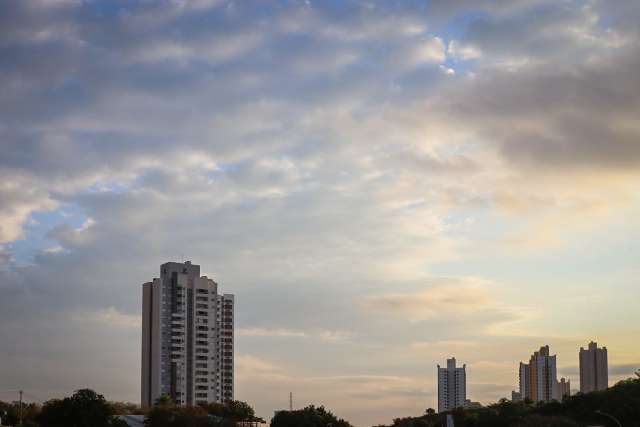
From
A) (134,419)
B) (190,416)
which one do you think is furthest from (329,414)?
(134,419)

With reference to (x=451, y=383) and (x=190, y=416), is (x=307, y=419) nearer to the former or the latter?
(x=190, y=416)

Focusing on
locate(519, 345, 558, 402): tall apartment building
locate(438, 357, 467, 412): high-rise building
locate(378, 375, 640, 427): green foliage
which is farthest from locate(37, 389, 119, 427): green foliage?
locate(438, 357, 467, 412): high-rise building

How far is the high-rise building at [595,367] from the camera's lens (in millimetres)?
164500

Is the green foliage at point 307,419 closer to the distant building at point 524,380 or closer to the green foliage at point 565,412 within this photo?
the green foliage at point 565,412

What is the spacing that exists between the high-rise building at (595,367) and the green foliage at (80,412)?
10272cm

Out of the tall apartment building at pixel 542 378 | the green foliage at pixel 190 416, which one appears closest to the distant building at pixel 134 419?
the green foliage at pixel 190 416

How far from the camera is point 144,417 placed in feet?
347

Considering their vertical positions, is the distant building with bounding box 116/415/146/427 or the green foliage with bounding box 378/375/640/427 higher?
the green foliage with bounding box 378/375/640/427

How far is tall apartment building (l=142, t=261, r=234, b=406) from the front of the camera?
131250 millimetres

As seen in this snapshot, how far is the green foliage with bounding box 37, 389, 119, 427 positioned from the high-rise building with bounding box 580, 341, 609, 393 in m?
103

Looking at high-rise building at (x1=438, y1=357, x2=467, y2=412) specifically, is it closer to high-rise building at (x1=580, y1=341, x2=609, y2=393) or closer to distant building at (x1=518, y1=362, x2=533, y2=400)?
distant building at (x1=518, y1=362, x2=533, y2=400)

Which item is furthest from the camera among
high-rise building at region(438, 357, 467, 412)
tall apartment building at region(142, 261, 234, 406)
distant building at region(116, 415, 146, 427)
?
high-rise building at region(438, 357, 467, 412)

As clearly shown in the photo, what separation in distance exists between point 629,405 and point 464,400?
94311 millimetres

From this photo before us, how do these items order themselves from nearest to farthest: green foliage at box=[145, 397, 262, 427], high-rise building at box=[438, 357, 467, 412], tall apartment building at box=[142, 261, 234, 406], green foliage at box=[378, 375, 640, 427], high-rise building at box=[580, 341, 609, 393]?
green foliage at box=[378, 375, 640, 427] < green foliage at box=[145, 397, 262, 427] < tall apartment building at box=[142, 261, 234, 406] < high-rise building at box=[580, 341, 609, 393] < high-rise building at box=[438, 357, 467, 412]
